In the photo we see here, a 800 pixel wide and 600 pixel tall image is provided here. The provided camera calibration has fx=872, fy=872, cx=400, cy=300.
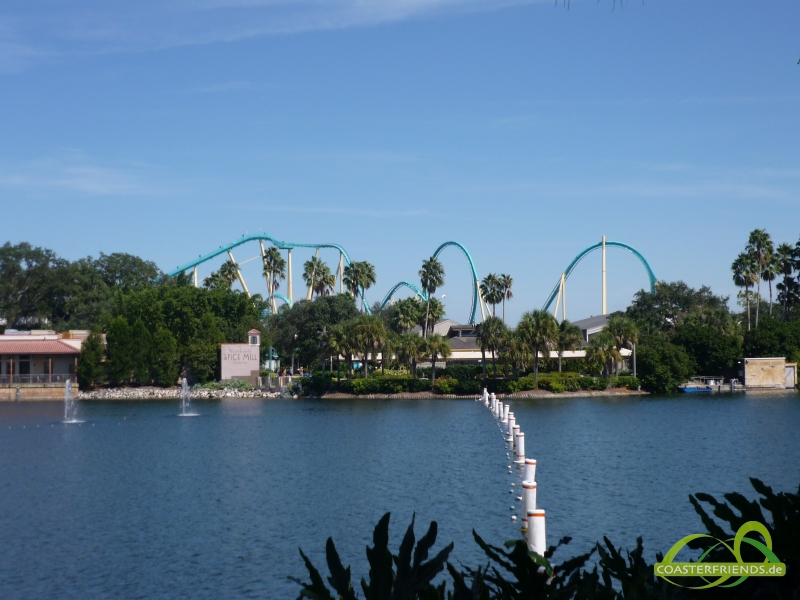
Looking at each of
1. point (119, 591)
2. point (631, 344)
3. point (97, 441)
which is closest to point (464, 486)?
point (119, 591)

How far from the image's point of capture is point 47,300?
4326 inches

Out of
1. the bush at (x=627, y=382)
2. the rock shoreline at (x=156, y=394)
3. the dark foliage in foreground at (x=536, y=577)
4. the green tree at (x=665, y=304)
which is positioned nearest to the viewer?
the dark foliage in foreground at (x=536, y=577)

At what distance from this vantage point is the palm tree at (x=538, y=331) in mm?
63906

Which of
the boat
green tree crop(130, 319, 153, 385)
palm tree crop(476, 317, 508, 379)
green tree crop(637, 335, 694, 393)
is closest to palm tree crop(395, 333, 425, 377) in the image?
palm tree crop(476, 317, 508, 379)

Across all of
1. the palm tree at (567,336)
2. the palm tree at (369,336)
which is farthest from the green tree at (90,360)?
the palm tree at (567,336)

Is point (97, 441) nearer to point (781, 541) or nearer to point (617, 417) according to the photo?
point (617, 417)

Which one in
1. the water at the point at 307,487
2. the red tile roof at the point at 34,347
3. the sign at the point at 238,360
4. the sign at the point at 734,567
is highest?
the red tile roof at the point at 34,347

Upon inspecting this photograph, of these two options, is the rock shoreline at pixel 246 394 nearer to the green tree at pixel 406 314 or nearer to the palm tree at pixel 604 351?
the palm tree at pixel 604 351

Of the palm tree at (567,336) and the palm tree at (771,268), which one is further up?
the palm tree at (771,268)

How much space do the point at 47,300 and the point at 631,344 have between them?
246 feet

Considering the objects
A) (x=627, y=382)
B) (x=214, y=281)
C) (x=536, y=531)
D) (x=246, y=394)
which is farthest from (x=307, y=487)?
(x=214, y=281)

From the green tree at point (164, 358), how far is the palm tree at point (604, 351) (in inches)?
1396

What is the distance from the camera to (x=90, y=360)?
7394cm

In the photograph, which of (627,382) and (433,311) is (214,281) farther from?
(627,382)
